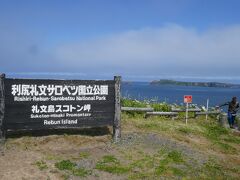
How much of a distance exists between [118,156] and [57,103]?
2.67m

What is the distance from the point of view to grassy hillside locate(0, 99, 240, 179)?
475 inches

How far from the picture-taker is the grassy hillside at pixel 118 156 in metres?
12.1

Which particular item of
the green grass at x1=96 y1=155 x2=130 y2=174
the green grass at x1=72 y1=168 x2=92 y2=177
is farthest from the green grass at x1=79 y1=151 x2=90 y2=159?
the green grass at x1=72 y1=168 x2=92 y2=177

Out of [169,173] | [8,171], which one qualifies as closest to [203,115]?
[169,173]

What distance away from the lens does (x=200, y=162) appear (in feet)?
→ 46.6

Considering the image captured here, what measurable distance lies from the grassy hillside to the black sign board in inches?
24.8

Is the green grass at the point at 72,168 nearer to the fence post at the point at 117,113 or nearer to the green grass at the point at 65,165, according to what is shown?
the green grass at the point at 65,165

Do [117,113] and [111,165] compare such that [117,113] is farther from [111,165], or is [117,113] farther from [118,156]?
[111,165]

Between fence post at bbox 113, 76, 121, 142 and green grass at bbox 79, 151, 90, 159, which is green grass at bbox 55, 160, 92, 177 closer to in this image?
green grass at bbox 79, 151, 90, 159

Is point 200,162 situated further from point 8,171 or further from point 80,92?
point 8,171

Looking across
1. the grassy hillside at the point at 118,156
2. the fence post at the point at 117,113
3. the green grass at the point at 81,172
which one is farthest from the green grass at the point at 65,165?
the fence post at the point at 117,113

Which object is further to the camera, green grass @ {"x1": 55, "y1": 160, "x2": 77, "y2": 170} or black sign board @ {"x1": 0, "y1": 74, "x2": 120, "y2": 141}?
black sign board @ {"x1": 0, "y1": 74, "x2": 120, "y2": 141}

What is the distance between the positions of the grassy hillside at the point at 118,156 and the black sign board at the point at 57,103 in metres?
0.63

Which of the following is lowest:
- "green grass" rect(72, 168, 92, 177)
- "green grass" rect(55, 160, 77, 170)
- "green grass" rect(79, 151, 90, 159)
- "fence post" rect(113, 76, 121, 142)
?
"green grass" rect(72, 168, 92, 177)
